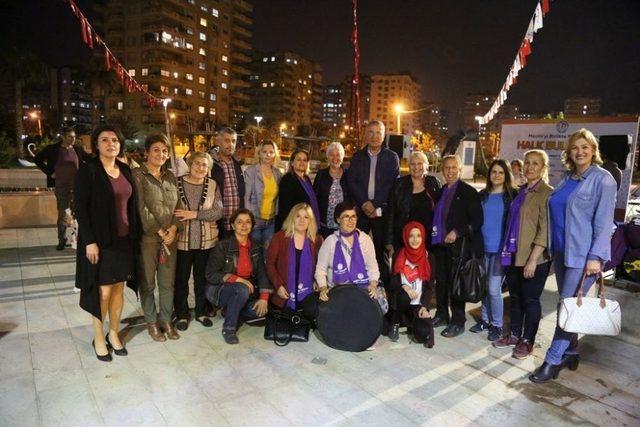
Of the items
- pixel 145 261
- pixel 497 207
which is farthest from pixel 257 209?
pixel 497 207

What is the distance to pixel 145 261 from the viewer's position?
4.39 meters

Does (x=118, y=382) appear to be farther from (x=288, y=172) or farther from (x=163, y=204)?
(x=288, y=172)

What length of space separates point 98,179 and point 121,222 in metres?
0.43

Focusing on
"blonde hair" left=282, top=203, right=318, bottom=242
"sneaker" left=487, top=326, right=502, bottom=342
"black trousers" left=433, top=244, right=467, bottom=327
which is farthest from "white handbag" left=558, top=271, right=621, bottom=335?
"blonde hair" left=282, top=203, right=318, bottom=242

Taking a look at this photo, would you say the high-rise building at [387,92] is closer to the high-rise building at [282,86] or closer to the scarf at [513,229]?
the high-rise building at [282,86]

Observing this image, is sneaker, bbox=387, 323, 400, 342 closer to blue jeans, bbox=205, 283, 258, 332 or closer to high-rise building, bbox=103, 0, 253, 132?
blue jeans, bbox=205, 283, 258, 332

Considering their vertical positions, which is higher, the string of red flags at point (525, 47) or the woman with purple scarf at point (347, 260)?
the string of red flags at point (525, 47)

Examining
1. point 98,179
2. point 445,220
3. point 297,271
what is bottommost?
point 297,271

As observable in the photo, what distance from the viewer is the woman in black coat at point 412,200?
4.90 meters

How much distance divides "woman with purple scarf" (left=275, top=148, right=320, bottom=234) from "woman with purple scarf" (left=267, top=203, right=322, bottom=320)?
63cm

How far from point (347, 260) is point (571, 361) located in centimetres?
226

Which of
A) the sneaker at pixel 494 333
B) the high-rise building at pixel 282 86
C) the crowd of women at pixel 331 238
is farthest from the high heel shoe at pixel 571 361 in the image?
the high-rise building at pixel 282 86

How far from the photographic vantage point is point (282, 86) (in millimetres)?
113188

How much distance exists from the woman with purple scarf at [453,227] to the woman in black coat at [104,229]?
312 centimetres
